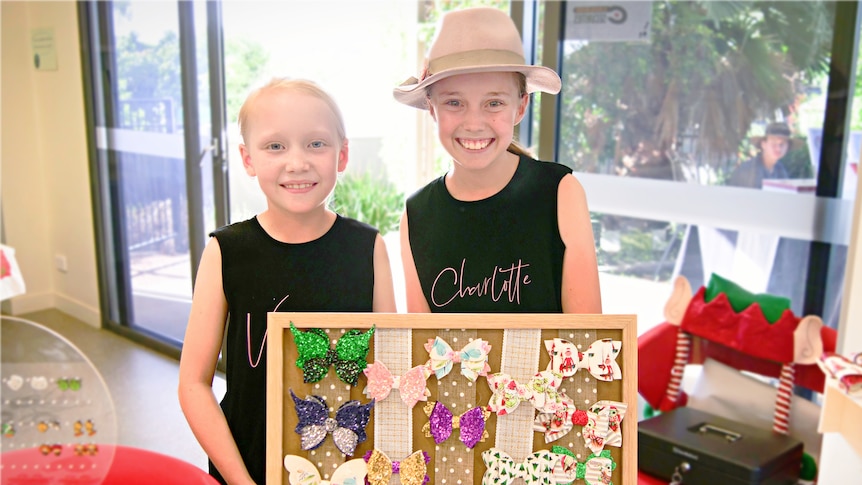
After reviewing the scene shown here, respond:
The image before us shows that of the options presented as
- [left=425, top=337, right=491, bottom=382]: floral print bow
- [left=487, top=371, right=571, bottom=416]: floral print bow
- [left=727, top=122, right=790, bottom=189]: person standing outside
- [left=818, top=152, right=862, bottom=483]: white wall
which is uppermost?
[left=727, top=122, right=790, bottom=189]: person standing outside

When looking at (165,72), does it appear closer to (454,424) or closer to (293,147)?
(293,147)

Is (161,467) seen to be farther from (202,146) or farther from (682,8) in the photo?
(202,146)

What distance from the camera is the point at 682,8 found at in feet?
8.92

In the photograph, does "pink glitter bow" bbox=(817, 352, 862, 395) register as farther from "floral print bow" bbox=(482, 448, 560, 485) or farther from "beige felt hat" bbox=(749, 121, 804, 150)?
"floral print bow" bbox=(482, 448, 560, 485)

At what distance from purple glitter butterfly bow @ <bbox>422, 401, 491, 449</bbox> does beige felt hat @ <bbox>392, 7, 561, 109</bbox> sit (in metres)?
0.56

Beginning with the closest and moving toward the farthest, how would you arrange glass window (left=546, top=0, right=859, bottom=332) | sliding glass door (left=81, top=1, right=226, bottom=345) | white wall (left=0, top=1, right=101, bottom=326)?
1. glass window (left=546, top=0, right=859, bottom=332)
2. sliding glass door (left=81, top=1, right=226, bottom=345)
3. white wall (left=0, top=1, right=101, bottom=326)

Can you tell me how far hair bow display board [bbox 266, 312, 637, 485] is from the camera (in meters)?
1.15

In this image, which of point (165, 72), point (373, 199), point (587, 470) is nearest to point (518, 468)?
point (587, 470)

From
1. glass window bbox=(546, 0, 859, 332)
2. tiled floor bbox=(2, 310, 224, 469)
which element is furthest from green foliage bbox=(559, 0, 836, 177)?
tiled floor bbox=(2, 310, 224, 469)

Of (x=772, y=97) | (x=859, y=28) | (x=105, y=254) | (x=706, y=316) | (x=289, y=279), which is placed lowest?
(x=105, y=254)

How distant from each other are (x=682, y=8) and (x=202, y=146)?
8.14ft

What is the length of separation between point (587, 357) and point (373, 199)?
326cm

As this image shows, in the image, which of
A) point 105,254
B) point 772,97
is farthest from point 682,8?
point 105,254

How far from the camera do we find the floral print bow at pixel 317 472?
1139 millimetres
